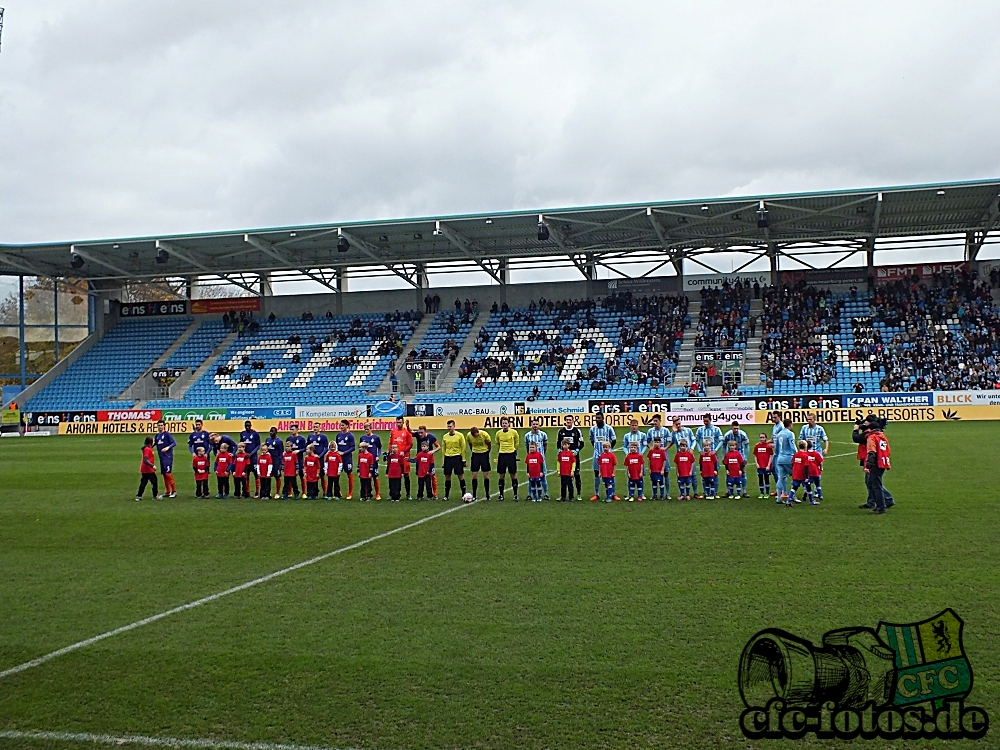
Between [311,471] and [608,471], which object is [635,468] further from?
[311,471]

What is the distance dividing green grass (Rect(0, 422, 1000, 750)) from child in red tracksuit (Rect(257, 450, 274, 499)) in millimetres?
2042

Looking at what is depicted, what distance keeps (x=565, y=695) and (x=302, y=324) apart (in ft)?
153

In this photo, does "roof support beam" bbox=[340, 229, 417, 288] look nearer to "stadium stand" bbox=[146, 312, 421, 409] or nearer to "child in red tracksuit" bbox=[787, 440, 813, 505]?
"stadium stand" bbox=[146, 312, 421, 409]

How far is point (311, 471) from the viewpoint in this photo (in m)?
16.9

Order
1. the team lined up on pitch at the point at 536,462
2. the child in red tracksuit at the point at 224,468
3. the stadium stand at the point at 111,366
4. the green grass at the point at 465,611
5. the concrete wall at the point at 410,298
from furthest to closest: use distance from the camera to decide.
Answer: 1. the concrete wall at the point at 410,298
2. the stadium stand at the point at 111,366
3. the child in red tracksuit at the point at 224,468
4. the team lined up on pitch at the point at 536,462
5. the green grass at the point at 465,611

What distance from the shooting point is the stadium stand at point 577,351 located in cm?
4066

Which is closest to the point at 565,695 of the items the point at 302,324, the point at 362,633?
the point at 362,633

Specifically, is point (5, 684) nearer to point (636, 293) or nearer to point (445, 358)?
point (445, 358)

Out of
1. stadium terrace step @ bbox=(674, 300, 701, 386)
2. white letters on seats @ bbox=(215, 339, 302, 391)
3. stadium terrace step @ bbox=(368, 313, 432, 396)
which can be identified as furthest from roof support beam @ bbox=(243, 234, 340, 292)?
stadium terrace step @ bbox=(674, 300, 701, 386)

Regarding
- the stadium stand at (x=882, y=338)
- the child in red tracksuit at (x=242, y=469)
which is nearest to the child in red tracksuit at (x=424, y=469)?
the child in red tracksuit at (x=242, y=469)

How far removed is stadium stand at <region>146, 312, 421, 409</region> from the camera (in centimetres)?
4378

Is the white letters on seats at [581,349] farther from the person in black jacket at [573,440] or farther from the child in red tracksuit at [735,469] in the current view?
A: the child in red tracksuit at [735,469]

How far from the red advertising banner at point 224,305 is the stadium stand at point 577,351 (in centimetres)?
1487

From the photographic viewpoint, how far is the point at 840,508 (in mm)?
14023
